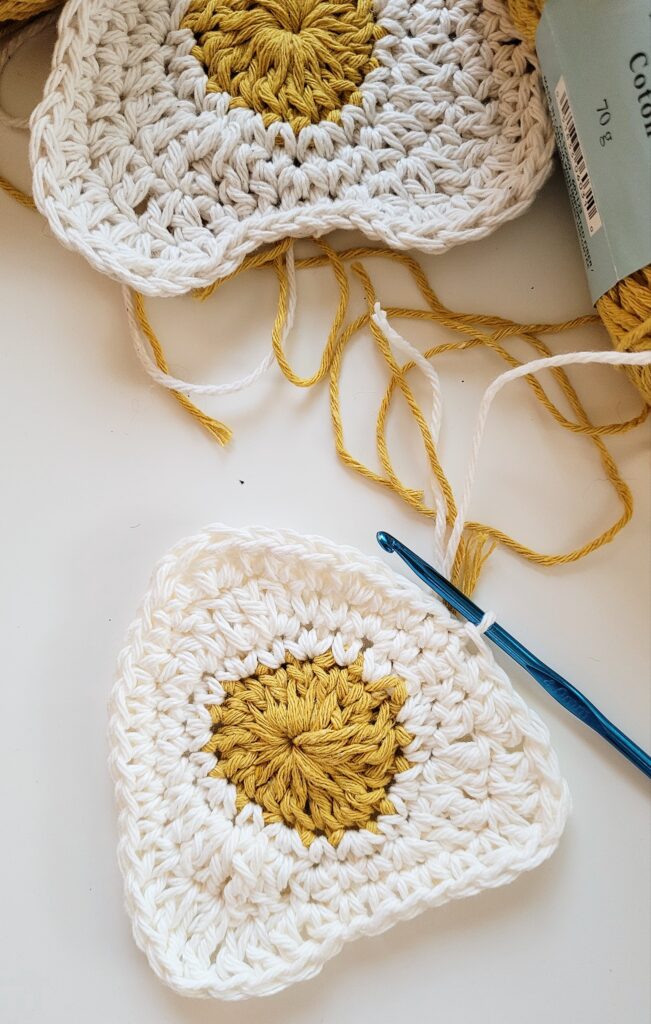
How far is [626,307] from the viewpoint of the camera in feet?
2.43

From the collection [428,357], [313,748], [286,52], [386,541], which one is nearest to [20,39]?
[286,52]

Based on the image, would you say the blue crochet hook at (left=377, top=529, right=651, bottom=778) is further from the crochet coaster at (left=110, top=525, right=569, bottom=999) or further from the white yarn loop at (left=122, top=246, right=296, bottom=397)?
the white yarn loop at (left=122, top=246, right=296, bottom=397)

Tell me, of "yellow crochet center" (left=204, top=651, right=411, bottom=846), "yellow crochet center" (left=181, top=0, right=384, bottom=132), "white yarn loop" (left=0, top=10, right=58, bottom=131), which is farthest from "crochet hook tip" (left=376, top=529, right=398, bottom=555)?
"white yarn loop" (left=0, top=10, right=58, bottom=131)

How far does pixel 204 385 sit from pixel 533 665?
0.40 m

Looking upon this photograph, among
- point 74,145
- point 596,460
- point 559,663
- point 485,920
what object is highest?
point 74,145

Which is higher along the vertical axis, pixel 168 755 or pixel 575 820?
pixel 168 755

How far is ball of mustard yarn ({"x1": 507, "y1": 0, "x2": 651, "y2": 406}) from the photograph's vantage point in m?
0.72

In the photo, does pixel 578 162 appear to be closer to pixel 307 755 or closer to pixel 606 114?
pixel 606 114

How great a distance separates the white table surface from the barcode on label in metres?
0.10

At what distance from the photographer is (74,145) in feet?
2.57

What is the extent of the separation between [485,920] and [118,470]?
536mm

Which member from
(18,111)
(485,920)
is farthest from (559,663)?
(18,111)

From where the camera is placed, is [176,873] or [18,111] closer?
[176,873]

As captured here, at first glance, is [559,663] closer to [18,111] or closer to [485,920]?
[485,920]
